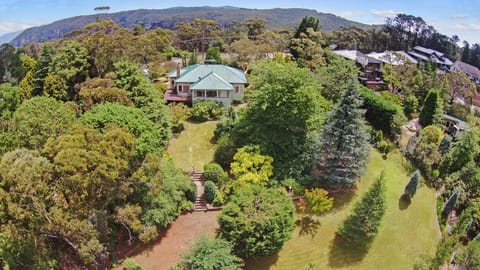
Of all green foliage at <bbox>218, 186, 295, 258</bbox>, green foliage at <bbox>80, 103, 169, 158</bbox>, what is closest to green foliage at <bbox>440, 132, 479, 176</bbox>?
green foliage at <bbox>218, 186, 295, 258</bbox>

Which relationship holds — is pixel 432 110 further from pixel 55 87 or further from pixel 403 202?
pixel 55 87

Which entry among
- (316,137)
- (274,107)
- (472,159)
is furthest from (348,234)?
(472,159)

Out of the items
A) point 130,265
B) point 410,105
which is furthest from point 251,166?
point 410,105

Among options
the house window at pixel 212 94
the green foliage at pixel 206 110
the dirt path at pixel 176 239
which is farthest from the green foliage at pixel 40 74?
the dirt path at pixel 176 239

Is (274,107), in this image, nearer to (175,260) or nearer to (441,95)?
(175,260)

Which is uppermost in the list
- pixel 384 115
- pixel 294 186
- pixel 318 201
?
pixel 384 115

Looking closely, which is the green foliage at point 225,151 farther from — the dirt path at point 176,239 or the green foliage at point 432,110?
the green foliage at point 432,110
